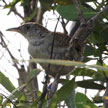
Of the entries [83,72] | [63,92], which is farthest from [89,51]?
[63,92]

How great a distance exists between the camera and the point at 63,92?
67.8 inches

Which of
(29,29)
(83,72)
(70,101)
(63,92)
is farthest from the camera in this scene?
(29,29)

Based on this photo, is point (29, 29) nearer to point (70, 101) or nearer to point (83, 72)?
point (83, 72)

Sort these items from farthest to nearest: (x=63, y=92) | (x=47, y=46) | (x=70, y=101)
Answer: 1. (x=47, y=46)
2. (x=70, y=101)
3. (x=63, y=92)

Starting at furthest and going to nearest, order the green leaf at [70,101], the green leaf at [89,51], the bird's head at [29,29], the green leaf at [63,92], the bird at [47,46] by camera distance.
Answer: the bird's head at [29,29], the bird at [47,46], the green leaf at [89,51], the green leaf at [70,101], the green leaf at [63,92]

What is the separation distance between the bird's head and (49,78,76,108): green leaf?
4.29 feet

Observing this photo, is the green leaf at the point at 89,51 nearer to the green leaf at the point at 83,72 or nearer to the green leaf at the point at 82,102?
the green leaf at the point at 83,72

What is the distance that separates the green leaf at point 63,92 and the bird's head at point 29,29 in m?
1.31

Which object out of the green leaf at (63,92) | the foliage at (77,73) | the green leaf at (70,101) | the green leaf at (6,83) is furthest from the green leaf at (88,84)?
the green leaf at (6,83)

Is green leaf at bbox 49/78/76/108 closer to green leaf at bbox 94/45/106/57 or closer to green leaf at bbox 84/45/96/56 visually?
green leaf at bbox 94/45/106/57

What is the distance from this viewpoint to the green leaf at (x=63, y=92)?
1.71 m

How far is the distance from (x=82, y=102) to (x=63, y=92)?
22 centimetres

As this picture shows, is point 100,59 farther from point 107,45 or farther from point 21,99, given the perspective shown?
point 21,99

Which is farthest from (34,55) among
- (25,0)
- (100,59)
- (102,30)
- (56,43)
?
(102,30)
